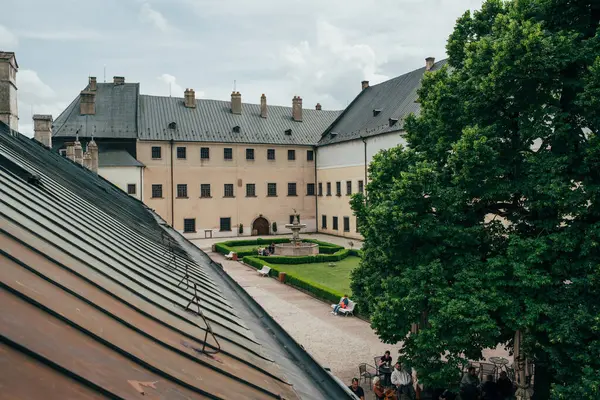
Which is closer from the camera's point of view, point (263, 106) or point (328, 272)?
point (328, 272)

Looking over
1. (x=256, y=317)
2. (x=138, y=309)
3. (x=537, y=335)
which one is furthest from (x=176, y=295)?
(x=537, y=335)

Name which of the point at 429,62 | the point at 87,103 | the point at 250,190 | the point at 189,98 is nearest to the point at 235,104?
the point at 189,98

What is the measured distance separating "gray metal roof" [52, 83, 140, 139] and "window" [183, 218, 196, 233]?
870cm

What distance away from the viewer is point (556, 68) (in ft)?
32.6

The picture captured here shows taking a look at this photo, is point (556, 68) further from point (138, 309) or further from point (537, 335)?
point (138, 309)

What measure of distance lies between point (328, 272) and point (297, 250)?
608cm

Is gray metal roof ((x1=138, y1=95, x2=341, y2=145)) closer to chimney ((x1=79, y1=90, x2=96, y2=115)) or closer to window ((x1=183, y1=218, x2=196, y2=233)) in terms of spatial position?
chimney ((x1=79, y1=90, x2=96, y2=115))

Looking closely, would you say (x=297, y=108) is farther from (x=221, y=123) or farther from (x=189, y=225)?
(x=189, y=225)

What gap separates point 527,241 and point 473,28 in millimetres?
6136

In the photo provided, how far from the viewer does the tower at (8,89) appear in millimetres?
10328

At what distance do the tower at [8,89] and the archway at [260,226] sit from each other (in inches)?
1440

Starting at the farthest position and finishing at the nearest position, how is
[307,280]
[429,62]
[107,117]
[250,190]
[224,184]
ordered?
[250,190]
[224,184]
[107,117]
[429,62]
[307,280]

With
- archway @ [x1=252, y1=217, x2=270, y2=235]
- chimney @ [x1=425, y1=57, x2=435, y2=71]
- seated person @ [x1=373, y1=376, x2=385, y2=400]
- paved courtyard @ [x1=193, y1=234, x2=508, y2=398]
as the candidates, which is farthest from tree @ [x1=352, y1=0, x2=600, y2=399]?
archway @ [x1=252, y1=217, x2=270, y2=235]

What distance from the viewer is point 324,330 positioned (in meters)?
19.0
